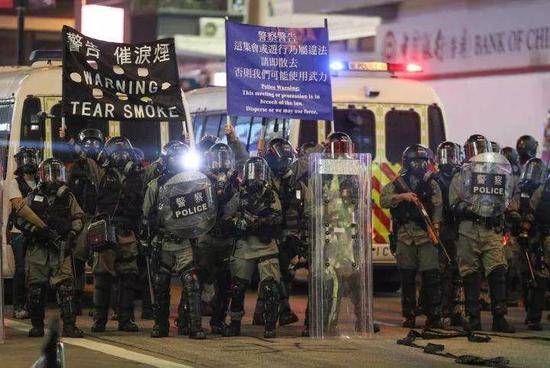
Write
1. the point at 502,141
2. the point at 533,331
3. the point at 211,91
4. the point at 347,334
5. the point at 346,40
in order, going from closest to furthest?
1. the point at 347,334
2. the point at 533,331
3. the point at 211,91
4. the point at 502,141
5. the point at 346,40

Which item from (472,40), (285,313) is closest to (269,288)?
(285,313)

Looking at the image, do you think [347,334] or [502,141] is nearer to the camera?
[347,334]

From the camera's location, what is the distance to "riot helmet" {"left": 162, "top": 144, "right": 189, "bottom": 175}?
13.3m

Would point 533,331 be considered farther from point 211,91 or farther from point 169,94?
point 211,91

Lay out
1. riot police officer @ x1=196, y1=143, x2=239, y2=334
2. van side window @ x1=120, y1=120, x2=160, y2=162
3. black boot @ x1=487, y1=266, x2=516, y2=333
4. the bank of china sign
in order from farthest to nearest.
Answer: the bank of china sign
van side window @ x1=120, y1=120, x2=160, y2=162
black boot @ x1=487, y1=266, x2=516, y2=333
riot police officer @ x1=196, y1=143, x2=239, y2=334

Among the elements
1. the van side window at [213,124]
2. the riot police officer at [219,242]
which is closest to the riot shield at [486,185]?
the riot police officer at [219,242]

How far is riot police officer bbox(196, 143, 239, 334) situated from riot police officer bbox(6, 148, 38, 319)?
1840 millimetres

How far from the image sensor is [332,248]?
1345 cm

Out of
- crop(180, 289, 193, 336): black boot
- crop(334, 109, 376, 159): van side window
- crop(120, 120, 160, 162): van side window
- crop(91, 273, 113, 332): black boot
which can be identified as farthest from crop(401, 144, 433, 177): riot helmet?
crop(120, 120, 160, 162): van side window

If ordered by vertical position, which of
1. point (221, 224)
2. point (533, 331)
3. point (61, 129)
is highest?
point (61, 129)

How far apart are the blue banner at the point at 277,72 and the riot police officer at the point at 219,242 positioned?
1034mm

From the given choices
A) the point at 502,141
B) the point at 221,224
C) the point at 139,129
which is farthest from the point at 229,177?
the point at 502,141

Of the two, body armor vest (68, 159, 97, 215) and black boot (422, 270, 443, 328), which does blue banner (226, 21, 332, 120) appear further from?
black boot (422, 270, 443, 328)

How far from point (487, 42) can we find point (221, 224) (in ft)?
38.0
